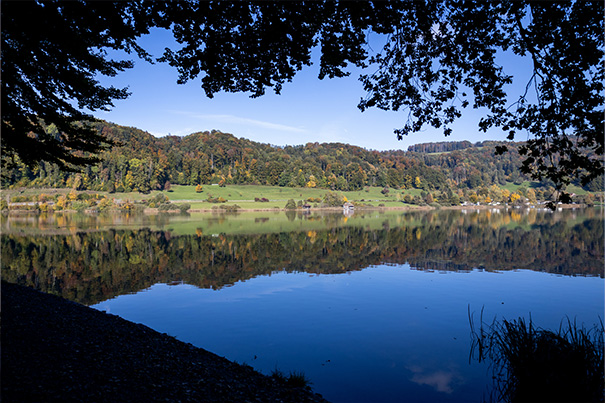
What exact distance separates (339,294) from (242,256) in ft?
46.1

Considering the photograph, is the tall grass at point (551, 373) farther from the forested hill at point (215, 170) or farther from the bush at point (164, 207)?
the forested hill at point (215, 170)

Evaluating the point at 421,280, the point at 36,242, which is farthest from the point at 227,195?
the point at 421,280

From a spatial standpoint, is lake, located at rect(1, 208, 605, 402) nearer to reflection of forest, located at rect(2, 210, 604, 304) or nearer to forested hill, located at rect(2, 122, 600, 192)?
reflection of forest, located at rect(2, 210, 604, 304)

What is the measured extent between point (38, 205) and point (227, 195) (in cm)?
5164

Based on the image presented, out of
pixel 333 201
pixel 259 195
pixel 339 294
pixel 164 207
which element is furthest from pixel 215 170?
pixel 339 294

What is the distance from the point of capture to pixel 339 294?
64.0 ft

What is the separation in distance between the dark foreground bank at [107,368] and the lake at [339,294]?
1.83 m

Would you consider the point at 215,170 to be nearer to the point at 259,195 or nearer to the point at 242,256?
the point at 259,195

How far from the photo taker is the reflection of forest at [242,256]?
22.9 meters

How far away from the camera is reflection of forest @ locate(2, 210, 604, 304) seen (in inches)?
903

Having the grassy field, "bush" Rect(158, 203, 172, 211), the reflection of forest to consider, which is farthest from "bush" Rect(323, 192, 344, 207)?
the reflection of forest

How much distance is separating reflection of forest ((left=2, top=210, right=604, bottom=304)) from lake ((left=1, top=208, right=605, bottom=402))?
0.15m

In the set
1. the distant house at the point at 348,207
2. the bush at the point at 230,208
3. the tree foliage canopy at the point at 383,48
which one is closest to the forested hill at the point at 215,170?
the bush at the point at 230,208

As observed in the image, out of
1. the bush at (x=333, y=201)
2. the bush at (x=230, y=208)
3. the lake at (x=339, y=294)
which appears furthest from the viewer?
the bush at (x=333, y=201)
